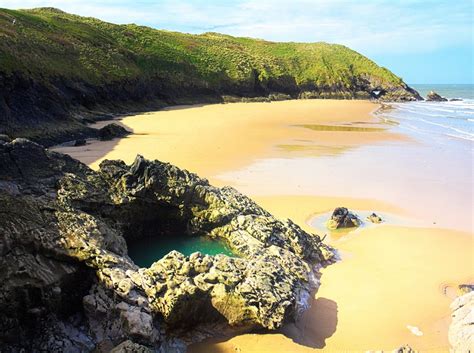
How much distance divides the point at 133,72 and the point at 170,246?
40.2m

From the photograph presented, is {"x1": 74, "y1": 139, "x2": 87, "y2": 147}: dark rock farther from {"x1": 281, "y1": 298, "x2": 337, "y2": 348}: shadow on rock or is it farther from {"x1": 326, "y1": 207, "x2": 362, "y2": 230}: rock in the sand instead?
{"x1": 281, "y1": 298, "x2": 337, "y2": 348}: shadow on rock

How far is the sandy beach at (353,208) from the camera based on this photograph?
6496 mm

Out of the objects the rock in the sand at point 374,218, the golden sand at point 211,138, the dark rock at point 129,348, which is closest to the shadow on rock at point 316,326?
the dark rock at point 129,348

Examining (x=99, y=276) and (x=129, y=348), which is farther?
(x=99, y=276)

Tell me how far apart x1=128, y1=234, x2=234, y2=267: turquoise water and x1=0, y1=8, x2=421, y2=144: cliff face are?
595 inches

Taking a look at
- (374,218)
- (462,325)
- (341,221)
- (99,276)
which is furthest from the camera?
(374,218)

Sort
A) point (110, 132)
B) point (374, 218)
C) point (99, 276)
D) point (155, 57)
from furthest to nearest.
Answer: point (155, 57) < point (110, 132) < point (374, 218) < point (99, 276)

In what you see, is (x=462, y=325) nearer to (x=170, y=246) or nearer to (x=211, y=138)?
(x=170, y=246)

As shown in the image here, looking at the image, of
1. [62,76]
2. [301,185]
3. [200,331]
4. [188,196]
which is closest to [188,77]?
[62,76]

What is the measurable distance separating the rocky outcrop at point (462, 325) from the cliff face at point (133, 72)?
19.9m

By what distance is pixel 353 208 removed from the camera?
12.9 metres

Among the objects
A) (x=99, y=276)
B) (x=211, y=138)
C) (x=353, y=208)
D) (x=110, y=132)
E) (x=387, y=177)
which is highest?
(x=99, y=276)

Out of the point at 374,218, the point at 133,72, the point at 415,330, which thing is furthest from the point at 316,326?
the point at 133,72

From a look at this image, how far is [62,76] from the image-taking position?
33188 millimetres
